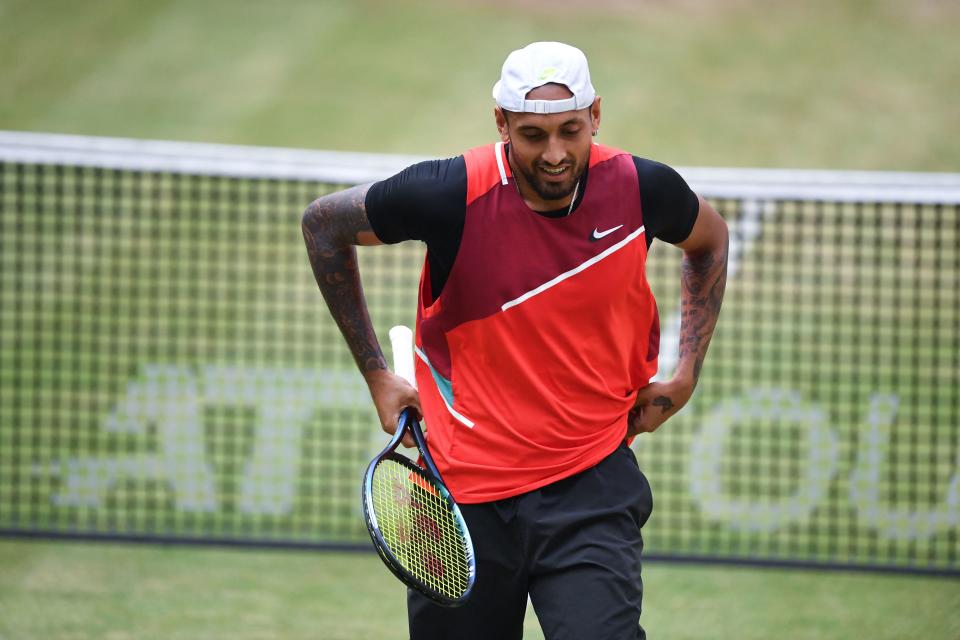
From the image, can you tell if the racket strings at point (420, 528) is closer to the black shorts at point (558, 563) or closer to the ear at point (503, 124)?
the black shorts at point (558, 563)

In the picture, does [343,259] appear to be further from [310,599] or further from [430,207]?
[310,599]

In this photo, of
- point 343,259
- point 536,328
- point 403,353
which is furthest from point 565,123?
point 403,353

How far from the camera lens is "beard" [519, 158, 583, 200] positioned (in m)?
3.31

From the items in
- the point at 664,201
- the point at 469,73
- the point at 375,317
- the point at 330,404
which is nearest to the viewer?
the point at 664,201

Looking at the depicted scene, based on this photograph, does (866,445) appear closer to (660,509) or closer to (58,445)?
(660,509)

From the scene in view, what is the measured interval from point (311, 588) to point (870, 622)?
2276 mm

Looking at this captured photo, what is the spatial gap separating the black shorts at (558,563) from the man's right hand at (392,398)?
1.09 ft

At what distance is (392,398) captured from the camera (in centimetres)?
369

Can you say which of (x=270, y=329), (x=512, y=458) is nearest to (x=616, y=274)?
(x=512, y=458)

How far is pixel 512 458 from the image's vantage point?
3459mm

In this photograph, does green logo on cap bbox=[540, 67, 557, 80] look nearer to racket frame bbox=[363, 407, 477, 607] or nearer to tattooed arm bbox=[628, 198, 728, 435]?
tattooed arm bbox=[628, 198, 728, 435]

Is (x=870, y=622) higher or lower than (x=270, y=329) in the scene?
lower

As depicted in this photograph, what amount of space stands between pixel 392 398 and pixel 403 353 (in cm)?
16

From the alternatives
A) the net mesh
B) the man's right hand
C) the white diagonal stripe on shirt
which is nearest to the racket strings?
the man's right hand
